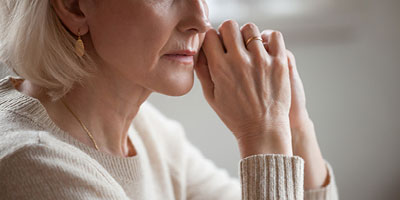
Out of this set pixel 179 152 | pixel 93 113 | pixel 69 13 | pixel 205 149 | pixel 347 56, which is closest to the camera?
pixel 69 13

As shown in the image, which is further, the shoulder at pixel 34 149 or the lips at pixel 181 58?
the lips at pixel 181 58

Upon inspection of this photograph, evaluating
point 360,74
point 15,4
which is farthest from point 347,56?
point 15,4

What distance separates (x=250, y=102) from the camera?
1.09 m

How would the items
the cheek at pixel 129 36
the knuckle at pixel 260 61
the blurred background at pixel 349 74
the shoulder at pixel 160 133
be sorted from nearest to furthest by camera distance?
1. the cheek at pixel 129 36
2. the knuckle at pixel 260 61
3. the shoulder at pixel 160 133
4. the blurred background at pixel 349 74

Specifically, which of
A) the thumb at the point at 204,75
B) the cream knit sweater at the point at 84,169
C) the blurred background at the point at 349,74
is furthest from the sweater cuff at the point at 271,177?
the blurred background at the point at 349,74

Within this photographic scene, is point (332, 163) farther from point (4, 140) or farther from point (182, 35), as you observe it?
point (4, 140)

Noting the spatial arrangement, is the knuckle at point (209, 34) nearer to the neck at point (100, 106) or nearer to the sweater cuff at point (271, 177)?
the neck at point (100, 106)

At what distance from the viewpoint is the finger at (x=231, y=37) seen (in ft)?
3.68

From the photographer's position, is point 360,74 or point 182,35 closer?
point 182,35

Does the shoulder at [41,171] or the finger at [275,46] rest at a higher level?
the finger at [275,46]

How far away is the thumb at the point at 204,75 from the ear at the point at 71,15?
30 centimetres

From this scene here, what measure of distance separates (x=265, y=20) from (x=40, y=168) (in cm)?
137

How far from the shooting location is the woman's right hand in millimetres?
1074

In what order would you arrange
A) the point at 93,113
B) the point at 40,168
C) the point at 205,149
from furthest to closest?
the point at 205,149 < the point at 93,113 < the point at 40,168
